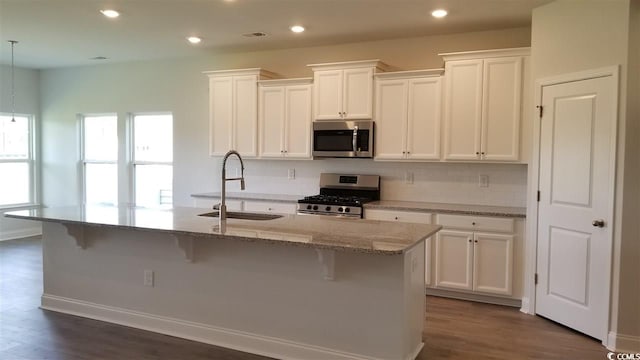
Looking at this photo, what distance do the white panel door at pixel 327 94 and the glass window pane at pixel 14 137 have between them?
509 cm

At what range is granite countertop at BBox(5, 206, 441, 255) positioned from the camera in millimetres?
2717

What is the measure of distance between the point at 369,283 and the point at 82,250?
2519 millimetres

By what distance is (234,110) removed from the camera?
5809 millimetres

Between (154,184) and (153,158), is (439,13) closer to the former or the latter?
(153,158)

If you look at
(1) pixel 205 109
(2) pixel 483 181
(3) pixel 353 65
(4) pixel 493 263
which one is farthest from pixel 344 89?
(4) pixel 493 263

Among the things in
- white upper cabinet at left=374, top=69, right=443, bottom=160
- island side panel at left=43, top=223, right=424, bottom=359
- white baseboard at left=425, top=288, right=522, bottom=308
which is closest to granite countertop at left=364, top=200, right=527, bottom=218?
white upper cabinet at left=374, top=69, right=443, bottom=160

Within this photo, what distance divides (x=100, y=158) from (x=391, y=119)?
16.0 feet

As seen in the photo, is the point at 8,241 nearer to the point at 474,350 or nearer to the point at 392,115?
the point at 392,115

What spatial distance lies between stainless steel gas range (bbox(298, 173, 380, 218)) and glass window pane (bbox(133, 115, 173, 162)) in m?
2.58

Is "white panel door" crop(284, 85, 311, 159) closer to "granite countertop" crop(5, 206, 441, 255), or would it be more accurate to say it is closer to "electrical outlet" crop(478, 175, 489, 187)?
"granite countertop" crop(5, 206, 441, 255)

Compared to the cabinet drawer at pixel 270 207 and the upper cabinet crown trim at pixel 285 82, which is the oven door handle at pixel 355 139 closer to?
the upper cabinet crown trim at pixel 285 82

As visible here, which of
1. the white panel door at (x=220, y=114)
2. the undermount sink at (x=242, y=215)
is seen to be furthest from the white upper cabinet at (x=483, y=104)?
the white panel door at (x=220, y=114)

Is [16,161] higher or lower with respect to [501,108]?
lower

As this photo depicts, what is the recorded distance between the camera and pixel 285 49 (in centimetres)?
587
